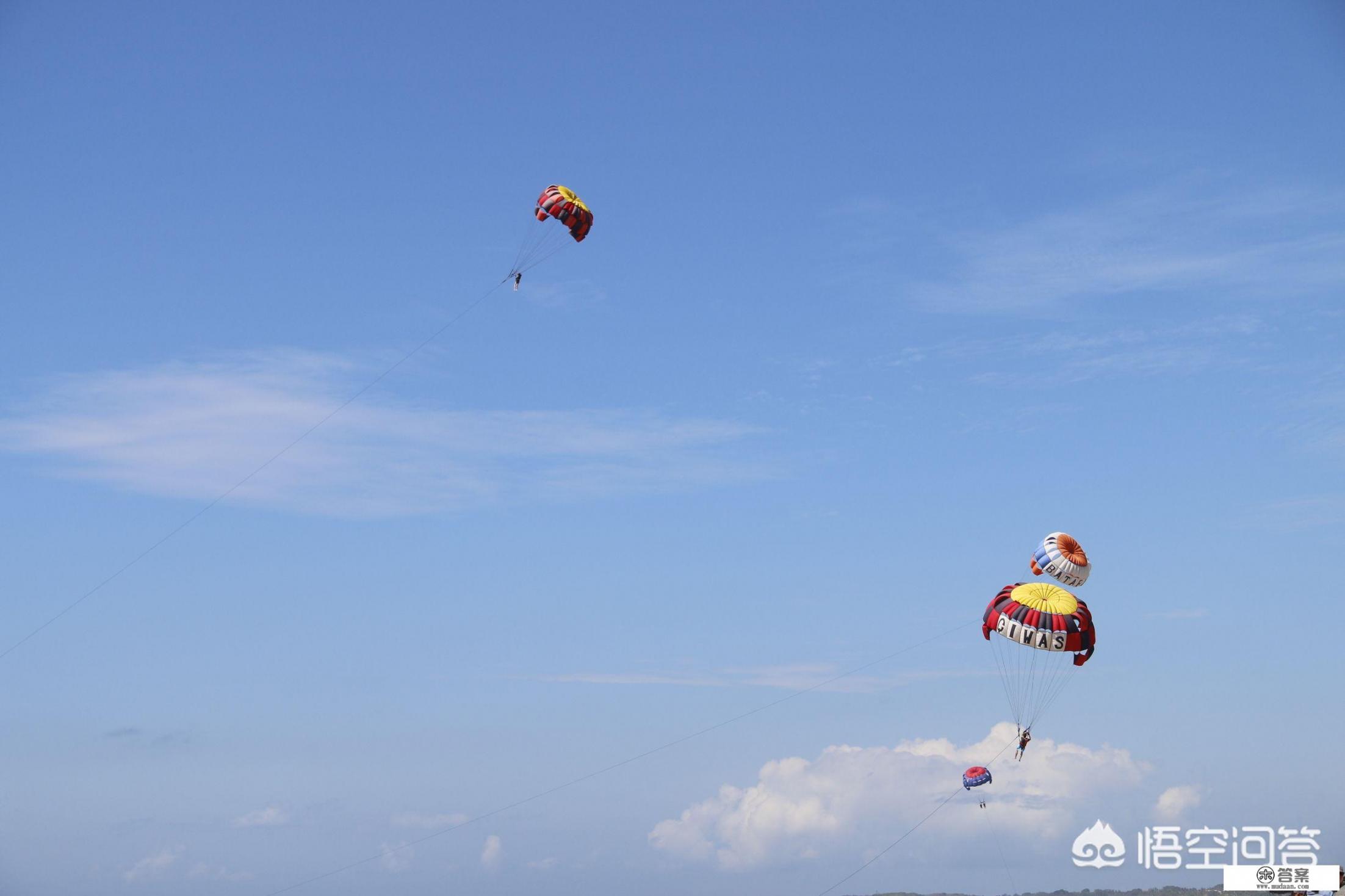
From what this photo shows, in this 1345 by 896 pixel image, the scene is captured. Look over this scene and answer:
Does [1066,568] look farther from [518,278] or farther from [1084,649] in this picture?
[518,278]

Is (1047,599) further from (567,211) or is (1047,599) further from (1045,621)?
(567,211)

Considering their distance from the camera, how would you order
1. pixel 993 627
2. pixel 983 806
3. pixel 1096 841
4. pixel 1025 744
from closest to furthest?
pixel 993 627, pixel 1025 744, pixel 983 806, pixel 1096 841

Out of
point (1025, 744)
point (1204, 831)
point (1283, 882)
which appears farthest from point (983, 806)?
point (1283, 882)

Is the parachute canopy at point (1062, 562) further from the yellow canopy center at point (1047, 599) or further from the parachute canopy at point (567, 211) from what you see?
the parachute canopy at point (567, 211)

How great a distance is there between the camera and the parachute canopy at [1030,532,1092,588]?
80938 mm

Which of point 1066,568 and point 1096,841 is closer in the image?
point 1066,568

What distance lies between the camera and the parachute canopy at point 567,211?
8700 centimetres

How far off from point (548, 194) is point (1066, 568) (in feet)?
152

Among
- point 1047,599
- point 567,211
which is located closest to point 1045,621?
point 1047,599

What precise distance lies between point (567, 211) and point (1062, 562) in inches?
1710

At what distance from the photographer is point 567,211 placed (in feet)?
286

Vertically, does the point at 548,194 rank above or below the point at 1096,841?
above

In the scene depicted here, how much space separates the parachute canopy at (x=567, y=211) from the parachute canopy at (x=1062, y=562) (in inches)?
1601

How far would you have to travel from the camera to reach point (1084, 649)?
79.6 m
